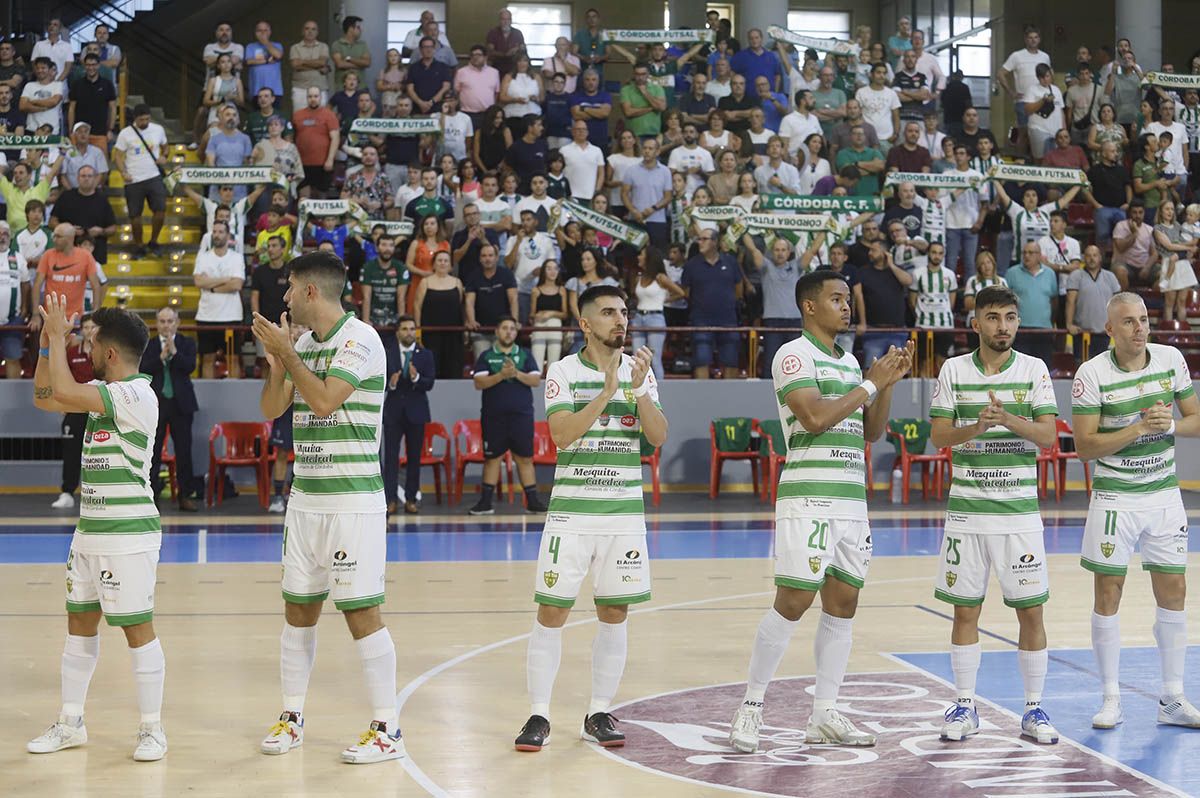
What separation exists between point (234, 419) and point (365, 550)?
39.7 ft

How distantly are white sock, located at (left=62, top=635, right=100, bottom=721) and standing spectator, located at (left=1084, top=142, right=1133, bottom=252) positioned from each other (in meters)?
18.3

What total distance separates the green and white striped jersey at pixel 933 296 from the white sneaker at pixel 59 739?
45.6ft

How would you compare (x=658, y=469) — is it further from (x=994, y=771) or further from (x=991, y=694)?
(x=994, y=771)

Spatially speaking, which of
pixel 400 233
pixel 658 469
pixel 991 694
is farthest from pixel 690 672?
pixel 400 233

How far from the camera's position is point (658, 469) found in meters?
18.4

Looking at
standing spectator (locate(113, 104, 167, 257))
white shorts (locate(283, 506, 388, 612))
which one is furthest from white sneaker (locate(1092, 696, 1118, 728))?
standing spectator (locate(113, 104, 167, 257))

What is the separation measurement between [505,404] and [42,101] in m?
9.43

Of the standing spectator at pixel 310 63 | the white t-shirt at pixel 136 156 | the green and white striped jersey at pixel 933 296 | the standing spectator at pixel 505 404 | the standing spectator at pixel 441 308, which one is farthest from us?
the standing spectator at pixel 310 63

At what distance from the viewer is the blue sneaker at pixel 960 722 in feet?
23.5

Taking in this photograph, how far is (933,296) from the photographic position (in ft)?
62.0

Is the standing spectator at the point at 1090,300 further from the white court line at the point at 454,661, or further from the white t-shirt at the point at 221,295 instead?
the white t-shirt at the point at 221,295

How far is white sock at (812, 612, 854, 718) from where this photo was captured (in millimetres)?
7117

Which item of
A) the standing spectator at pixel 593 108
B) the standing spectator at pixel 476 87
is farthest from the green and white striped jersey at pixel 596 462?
the standing spectator at pixel 476 87

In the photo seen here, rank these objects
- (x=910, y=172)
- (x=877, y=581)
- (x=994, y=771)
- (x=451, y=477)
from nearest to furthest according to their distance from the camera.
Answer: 1. (x=994, y=771)
2. (x=877, y=581)
3. (x=451, y=477)
4. (x=910, y=172)
